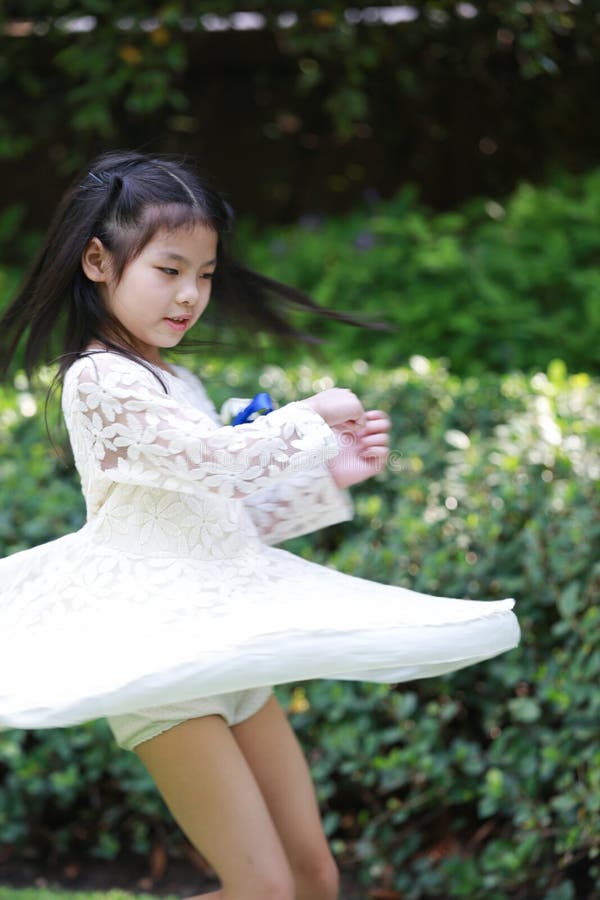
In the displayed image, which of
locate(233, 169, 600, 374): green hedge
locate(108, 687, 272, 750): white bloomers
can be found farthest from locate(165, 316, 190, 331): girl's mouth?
locate(233, 169, 600, 374): green hedge

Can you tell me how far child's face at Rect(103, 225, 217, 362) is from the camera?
227cm

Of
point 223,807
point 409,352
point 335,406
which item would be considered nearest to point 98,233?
point 335,406

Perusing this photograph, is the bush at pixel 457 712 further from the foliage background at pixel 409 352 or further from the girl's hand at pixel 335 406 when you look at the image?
the girl's hand at pixel 335 406

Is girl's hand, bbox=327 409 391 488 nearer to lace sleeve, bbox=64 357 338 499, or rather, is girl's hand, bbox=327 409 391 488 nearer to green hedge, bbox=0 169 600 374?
lace sleeve, bbox=64 357 338 499

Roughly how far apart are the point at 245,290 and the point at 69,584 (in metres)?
0.84

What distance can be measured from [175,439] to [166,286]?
0.31 meters

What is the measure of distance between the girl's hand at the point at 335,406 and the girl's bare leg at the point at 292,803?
0.63m

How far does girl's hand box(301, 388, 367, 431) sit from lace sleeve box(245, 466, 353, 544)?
231 mm

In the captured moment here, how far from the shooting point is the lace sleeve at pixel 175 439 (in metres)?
2.16

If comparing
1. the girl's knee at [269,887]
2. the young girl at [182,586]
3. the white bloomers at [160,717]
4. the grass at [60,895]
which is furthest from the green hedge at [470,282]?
the girl's knee at [269,887]

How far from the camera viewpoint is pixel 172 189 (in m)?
2.32

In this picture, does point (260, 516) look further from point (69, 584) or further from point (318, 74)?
point (318, 74)

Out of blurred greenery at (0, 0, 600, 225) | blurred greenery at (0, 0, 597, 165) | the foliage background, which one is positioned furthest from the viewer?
blurred greenery at (0, 0, 600, 225)

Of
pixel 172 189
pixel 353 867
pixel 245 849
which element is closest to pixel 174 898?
pixel 353 867
